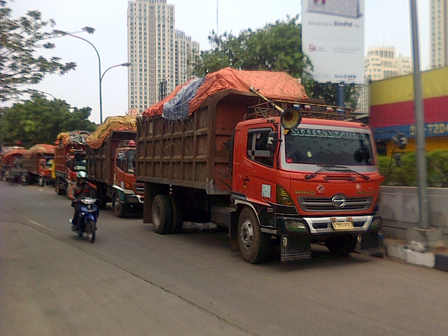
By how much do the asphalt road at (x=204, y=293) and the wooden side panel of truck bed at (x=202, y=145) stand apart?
1.46 metres

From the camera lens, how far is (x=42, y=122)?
41156 mm

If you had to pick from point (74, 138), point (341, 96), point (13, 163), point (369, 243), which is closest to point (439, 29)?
point (341, 96)

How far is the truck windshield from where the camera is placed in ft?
23.1

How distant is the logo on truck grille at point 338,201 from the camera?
22.7ft

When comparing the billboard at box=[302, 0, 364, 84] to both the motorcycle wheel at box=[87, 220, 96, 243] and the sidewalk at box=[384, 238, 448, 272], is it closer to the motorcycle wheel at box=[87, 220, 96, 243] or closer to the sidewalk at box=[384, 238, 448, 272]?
the sidewalk at box=[384, 238, 448, 272]

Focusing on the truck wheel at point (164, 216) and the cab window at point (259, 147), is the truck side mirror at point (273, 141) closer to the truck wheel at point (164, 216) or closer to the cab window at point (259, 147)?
the cab window at point (259, 147)

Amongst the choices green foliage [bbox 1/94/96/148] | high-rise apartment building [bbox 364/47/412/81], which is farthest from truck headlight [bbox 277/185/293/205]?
green foliage [bbox 1/94/96/148]

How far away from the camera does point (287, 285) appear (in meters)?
6.25

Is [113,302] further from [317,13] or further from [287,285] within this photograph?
[317,13]

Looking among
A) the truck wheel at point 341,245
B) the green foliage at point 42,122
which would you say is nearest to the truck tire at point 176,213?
the truck wheel at point 341,245

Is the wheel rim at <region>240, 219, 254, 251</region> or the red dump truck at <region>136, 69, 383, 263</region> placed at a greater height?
the red dump truck at <region>136, 69, 383, 263</region>

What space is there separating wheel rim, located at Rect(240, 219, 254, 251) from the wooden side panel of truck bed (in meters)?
0.99

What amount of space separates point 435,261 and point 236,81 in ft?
15.1

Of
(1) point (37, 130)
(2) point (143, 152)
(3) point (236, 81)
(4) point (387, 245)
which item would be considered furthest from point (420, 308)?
(1) point (37, 130)
